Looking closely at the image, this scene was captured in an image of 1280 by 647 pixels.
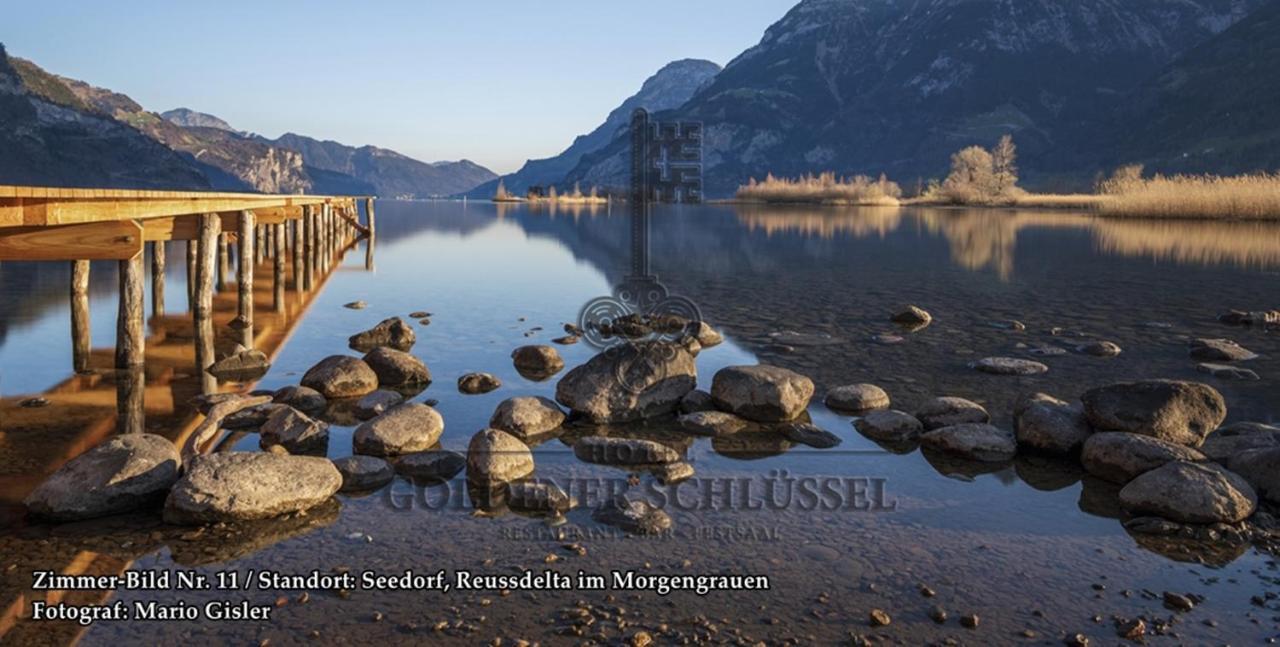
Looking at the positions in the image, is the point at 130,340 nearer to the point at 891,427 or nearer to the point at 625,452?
the point at 625,452

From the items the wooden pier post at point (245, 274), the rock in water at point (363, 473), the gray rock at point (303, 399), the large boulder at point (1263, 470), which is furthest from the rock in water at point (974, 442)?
the wooden pier post at point (245, 274)

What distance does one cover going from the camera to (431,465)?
8.29 meters

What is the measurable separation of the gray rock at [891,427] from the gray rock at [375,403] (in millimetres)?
5913

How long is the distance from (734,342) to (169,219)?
10.5 meters

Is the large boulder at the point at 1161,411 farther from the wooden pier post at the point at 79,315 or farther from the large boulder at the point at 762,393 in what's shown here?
the wooden pier post at the point at 79,315

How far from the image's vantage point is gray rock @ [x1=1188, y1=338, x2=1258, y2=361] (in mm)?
14352

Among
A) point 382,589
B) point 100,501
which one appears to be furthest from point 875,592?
point 100,501

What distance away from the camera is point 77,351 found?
13406 mm

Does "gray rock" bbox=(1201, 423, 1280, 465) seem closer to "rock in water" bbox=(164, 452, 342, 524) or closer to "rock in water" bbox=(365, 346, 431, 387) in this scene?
"rock in water" bbox=(164, 452, 342, 524)

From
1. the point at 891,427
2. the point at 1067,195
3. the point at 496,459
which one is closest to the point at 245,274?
the point at 496,459

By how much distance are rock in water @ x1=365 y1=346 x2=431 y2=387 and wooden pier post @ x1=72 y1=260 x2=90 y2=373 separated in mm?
4996

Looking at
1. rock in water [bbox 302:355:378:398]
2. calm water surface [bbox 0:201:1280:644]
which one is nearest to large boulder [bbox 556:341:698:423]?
calm water surface [bbox 0:201:1280:644]

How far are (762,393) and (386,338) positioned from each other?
8.11 metres

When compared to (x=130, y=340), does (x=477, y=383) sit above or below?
below
